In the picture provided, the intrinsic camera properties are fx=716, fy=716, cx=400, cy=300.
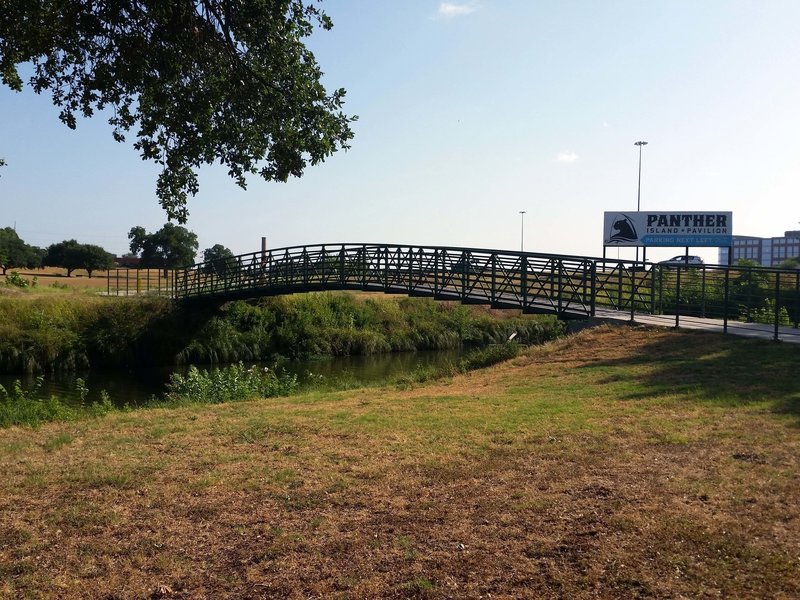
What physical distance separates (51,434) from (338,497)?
207 inches

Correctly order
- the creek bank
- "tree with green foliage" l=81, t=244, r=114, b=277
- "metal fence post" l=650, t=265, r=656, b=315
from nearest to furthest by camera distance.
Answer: "metal fence post" l=650, t=265, r=656, b=315 → the creek bank → "tree with green foliage" l=81, t=244, r=114, b=277

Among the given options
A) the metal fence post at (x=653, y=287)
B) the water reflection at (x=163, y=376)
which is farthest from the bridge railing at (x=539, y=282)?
the water reflection at (x=163, y=376)

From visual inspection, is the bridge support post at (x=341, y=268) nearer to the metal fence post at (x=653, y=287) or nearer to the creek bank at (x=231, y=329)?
the creek bank at (x=231, y=329)

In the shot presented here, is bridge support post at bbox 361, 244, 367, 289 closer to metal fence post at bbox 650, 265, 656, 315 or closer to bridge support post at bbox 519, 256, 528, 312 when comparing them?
bridge support post at bbox 519, 256, 528, 312

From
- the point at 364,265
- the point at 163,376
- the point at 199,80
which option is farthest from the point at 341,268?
the point at 199,80

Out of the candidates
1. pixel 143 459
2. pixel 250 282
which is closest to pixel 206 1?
pixel 143 459

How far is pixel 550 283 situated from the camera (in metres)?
19.9

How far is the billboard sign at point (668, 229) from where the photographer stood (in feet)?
140

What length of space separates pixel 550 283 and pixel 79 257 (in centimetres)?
5124

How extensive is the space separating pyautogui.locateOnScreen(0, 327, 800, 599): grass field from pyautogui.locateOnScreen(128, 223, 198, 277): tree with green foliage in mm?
65992

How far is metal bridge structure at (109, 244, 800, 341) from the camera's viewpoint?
17750 millimetres

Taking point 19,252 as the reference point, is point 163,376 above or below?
below

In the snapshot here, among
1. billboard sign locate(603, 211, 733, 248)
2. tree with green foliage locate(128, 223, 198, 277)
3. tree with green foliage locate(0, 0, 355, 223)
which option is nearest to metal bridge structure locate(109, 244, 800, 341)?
tree with green foliage locate(0, 0, 355, 223)

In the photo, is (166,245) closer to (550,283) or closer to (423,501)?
(550,283)
